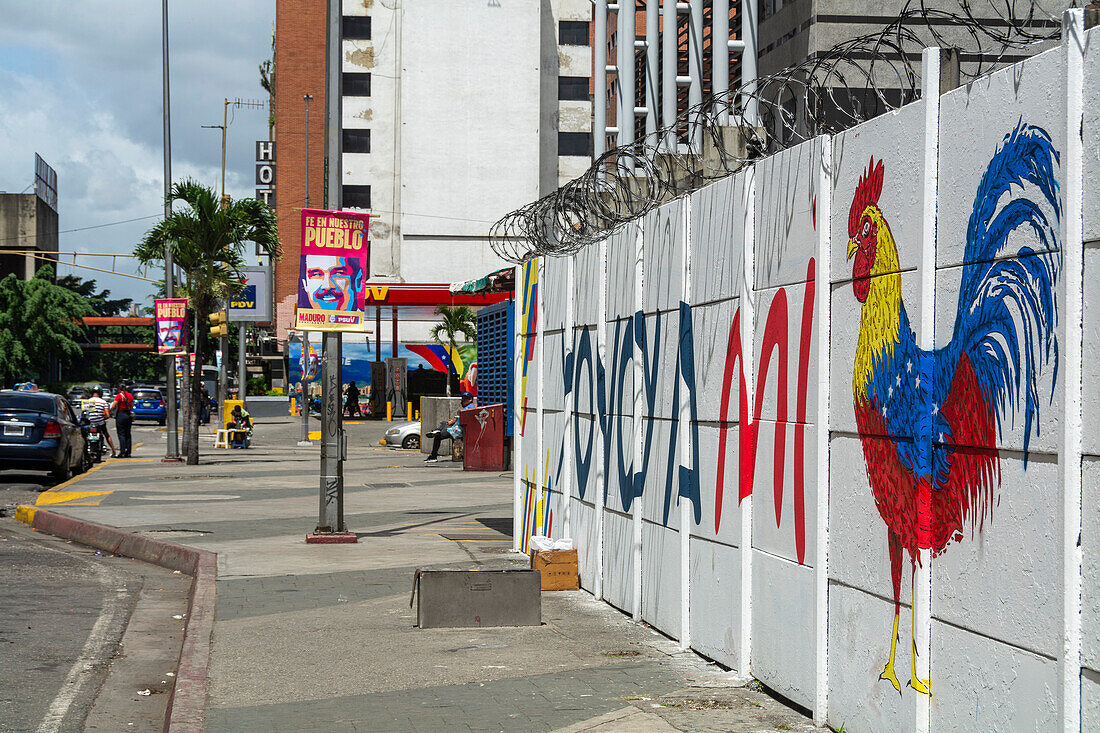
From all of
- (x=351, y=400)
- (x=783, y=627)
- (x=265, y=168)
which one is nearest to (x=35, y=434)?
(x=783, y=627)

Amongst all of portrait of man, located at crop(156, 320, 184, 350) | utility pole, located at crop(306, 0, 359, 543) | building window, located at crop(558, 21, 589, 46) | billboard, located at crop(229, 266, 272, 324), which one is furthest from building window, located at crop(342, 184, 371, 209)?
utility pole, located at crop(306, 0, 359, 543)

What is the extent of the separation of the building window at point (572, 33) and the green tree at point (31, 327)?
3540cm

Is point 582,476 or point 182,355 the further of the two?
point 182,355

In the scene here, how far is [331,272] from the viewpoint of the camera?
14.4 meters

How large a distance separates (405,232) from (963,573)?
226ft

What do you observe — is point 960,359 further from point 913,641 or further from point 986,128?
point 913,641

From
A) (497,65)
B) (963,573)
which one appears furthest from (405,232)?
(963,573)

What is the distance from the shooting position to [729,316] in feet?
25.0

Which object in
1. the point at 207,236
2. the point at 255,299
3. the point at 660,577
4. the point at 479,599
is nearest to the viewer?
the point at 660,577

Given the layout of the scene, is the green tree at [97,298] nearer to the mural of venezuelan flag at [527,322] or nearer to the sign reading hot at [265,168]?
the sign reading hot at [265,168]

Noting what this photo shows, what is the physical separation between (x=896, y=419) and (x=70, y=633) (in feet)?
22.9

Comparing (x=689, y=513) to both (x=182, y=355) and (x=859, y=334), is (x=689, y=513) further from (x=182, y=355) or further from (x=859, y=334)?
(x=182, y=355)

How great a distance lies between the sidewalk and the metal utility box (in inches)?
5.2

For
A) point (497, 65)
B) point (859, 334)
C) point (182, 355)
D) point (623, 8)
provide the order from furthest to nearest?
point (497, 65) → point (182, 355) → point (623, 8) → point (859, 334)
